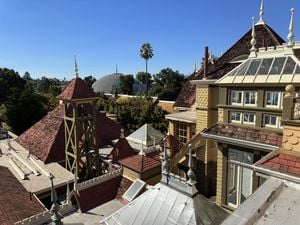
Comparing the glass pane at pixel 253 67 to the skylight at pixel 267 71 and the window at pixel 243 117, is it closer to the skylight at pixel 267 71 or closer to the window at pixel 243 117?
the skylight at pixel 267 71

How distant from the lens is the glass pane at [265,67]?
287 inches

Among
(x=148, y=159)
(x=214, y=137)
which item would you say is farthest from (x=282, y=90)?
(x=148, y=159)

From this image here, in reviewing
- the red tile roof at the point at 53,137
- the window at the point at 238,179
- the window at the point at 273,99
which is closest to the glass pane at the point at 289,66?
the window at the point at 273,99

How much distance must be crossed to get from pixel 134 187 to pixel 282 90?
21.6 feet

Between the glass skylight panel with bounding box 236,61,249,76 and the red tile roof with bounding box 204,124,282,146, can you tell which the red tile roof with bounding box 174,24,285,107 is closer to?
the glass skylight panel with bounding box 236,61,249,76

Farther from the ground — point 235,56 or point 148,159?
point 235,56

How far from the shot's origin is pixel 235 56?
11.4 meters

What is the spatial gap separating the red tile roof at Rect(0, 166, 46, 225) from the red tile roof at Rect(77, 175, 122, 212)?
2078 millimetres

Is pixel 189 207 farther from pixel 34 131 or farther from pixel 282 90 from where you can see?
pixel 34 131

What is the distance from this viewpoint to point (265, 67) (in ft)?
24.2

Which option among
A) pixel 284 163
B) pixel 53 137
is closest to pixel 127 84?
pixel 53 137

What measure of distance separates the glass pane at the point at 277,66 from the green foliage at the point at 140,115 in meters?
19.7

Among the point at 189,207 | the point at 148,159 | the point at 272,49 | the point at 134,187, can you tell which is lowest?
the point at 134,187

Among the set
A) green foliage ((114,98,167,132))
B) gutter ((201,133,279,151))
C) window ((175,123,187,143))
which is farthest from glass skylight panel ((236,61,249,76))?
green foliage ((114,98,167,132))
